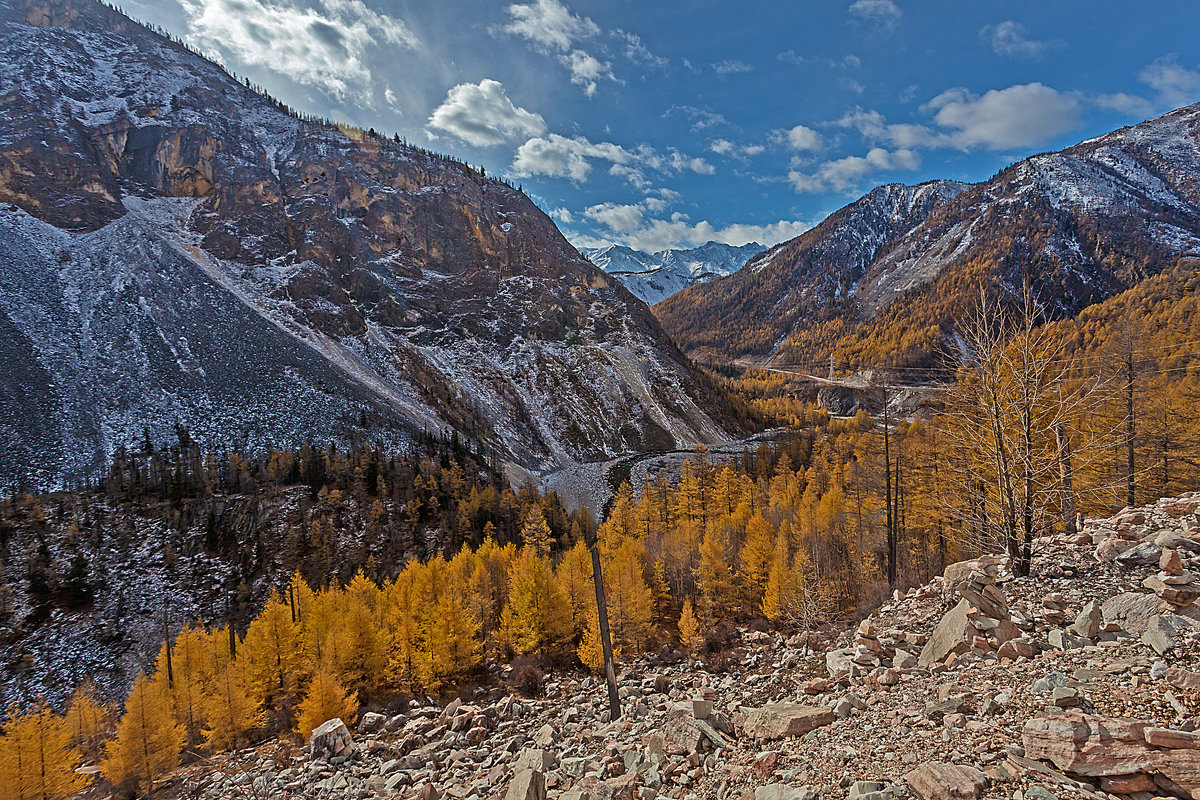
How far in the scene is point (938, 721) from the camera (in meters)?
6.07

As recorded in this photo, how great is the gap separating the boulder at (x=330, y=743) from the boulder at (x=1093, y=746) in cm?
1697

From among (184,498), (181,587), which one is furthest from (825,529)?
(184,498)

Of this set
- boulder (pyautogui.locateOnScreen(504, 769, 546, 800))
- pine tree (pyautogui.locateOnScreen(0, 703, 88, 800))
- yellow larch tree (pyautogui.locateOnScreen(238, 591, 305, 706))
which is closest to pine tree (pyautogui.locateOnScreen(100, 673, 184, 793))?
pine tree (pyautogui.locateOnScreen(0, 703, 88, 800))

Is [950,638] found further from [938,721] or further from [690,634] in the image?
[690,634]

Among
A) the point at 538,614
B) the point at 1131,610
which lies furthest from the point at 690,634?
the point at 1131,610

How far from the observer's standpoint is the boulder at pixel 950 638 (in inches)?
329

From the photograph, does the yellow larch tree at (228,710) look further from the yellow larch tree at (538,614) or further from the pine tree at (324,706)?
the yellow larch tree at (538,614)

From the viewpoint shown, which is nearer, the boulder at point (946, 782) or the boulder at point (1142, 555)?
the boulder at point (946, 782)

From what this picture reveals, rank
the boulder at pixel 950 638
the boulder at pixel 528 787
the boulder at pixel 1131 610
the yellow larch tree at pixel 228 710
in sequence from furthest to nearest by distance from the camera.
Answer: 1. the yellow larch tree at pixel 228 710
2. the boulder at pixel 950 638
3. the boulder at pixel 528 787
4. the boulder at pixel 1131 610

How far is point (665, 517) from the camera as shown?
48406 mm

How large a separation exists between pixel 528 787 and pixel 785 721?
176 inches

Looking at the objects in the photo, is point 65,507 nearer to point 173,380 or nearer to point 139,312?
point 173,380

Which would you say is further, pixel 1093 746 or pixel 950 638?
pixel 950 638

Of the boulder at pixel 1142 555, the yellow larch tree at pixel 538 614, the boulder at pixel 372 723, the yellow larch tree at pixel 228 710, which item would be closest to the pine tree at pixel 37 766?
the yellow larch tree at pixel 228 710
